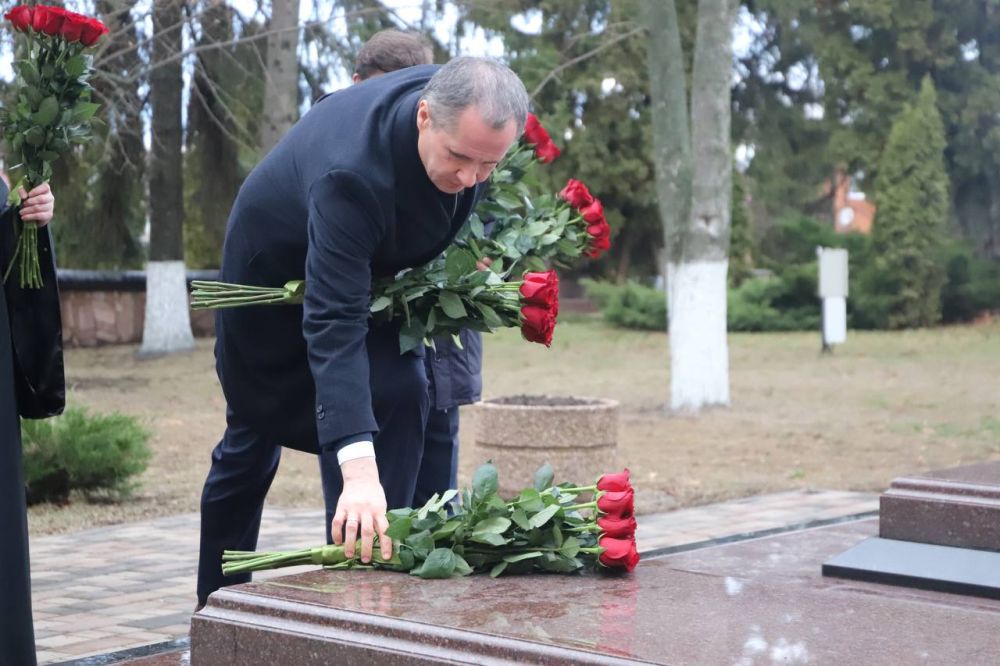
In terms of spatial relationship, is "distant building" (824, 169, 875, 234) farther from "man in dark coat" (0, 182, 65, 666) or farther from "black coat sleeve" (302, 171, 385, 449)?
"black coat sleeve" (302, 171, 385, 449)

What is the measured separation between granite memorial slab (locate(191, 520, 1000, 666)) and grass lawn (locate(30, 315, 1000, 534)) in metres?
3.61

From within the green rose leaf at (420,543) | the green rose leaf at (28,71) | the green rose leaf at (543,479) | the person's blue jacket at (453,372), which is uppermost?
the green rose leaf at (28,71)

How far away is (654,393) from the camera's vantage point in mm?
12438

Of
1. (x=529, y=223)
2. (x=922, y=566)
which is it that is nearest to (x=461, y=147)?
(x=529, y=223)

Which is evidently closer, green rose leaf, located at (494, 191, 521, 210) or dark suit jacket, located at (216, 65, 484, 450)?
dark suit jacket, located at (216, 65, 484, 450)

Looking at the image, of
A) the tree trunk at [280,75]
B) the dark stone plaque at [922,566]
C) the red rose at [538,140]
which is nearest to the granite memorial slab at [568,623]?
the dark stone plaque at [922,566]

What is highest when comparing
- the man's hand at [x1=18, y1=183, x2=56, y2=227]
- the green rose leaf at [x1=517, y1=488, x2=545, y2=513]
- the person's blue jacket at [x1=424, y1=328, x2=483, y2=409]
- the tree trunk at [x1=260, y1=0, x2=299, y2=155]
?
the tree trunk at [x1=260, y1=0, x2=299, y2=155]

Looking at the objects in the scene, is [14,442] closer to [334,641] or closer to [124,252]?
[334,641]

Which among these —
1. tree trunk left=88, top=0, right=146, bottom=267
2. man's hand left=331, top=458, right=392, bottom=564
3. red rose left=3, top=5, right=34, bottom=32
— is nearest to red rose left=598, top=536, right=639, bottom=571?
man's hand left=331, top=458, right=392, bottom=564

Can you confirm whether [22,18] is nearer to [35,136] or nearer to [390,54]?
[35,136]

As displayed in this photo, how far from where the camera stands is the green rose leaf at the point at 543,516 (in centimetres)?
265

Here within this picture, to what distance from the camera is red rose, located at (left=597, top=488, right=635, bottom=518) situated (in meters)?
2.67

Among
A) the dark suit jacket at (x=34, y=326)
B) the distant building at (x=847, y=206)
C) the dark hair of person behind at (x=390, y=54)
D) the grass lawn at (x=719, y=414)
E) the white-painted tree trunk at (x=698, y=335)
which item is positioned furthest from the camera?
the distant building at (x=847, y=206)

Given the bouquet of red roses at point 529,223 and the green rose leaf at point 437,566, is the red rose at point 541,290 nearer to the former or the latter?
the bouquet of red roses at point 529,223
